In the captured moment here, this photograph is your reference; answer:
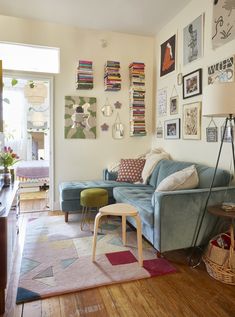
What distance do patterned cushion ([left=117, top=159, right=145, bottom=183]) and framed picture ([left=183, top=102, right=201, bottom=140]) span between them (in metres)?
0.82

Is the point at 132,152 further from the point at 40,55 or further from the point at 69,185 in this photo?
the point at 40,55

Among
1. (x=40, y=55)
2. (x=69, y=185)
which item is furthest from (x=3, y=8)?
(x=69, y=185)

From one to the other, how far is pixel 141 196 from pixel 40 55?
2798mm

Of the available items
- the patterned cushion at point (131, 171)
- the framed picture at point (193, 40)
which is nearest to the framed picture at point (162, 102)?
the framed picture at point (193, 40)

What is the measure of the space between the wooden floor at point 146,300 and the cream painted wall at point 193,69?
51.2 inches

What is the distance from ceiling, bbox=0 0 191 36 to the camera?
3.34 meters

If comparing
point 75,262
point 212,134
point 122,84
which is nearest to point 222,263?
point 75,262

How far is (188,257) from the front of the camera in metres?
2.46

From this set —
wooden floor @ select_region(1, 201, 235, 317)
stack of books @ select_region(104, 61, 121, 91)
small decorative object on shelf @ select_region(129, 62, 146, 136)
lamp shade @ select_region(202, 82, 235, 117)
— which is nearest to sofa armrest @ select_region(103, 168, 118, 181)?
small decorative object on shelf @ select_region(129, 62, 146, 136)

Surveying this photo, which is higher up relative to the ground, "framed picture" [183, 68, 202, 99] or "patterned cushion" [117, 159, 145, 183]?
"framed picture" [183, 68, 202, 99]

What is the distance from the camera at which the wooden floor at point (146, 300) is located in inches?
66.1

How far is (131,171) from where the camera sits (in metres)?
3.82

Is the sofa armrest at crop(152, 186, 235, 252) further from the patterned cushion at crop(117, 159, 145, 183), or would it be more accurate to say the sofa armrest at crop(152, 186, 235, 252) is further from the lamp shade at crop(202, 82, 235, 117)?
the patterned cushion at crop(117, 159, 145, 183)

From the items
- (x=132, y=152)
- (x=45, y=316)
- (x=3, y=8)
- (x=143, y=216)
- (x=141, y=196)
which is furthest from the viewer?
(x=132, y=152)
